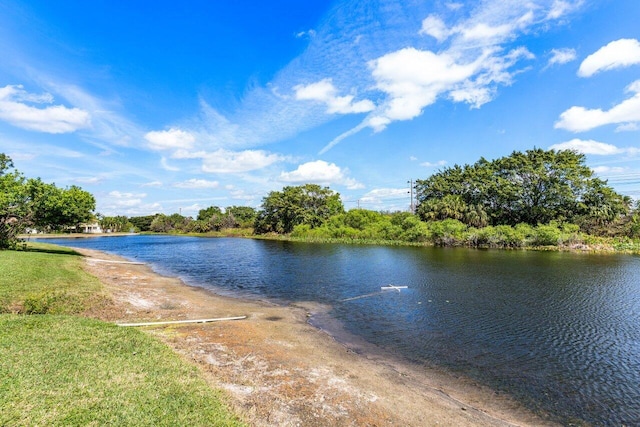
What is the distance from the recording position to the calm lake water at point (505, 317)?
1033 centimetres

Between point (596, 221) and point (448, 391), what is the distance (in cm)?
6417

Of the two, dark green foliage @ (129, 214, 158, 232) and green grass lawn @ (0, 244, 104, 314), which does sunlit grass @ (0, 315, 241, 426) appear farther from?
dark green foliage @ (129, 214, 158, 232)

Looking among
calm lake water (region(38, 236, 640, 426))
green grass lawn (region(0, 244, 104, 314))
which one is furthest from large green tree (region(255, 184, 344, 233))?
green grass lawn (region(0, 244, 104, 314))

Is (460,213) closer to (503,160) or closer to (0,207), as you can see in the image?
(503,160)

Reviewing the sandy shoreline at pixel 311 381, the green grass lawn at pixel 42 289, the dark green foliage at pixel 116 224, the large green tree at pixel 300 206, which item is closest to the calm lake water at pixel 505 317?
the sandy shoreline at pixel 311 381

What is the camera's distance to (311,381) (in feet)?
31.3

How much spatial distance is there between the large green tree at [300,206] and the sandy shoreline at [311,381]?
76118 mm

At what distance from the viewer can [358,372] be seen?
34.6ft

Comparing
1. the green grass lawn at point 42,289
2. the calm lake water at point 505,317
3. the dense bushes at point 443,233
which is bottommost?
the calm lake water at point 505,317

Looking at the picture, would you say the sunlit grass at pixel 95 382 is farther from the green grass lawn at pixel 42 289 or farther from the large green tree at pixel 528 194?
the large green tree at pixel 528 194

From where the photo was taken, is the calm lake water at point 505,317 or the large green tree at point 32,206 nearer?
the calm lake water at point 505,317

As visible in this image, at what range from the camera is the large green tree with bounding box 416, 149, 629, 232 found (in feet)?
184

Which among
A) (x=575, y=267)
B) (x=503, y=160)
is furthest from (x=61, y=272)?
(x=503, y=160)

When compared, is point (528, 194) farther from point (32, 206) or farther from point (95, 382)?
point (32, 206)
